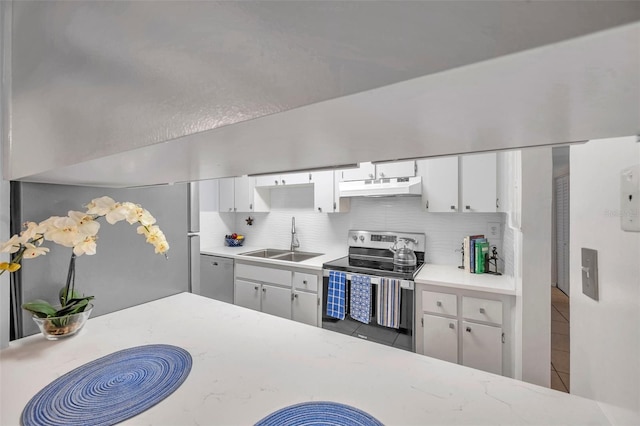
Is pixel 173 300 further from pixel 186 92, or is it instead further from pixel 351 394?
pixel 186 92

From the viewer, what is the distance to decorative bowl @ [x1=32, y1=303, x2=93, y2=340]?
93 centimetres

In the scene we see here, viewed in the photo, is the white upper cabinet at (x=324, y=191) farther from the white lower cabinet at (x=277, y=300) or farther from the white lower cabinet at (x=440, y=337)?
the white lower cabinet at (x=440, y=337)

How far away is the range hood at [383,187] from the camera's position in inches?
94.3

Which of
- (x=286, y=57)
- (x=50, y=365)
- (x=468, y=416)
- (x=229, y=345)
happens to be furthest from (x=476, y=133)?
(x=50, y=365)

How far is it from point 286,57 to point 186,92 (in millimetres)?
176

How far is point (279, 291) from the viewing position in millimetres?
2797

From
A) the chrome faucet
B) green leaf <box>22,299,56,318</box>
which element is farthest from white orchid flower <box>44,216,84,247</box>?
the chrome faucet

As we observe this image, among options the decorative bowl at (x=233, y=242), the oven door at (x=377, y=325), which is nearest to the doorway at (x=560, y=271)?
the oven door at (x=377, y=325)

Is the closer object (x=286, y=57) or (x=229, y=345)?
A: (x=286, y=57)

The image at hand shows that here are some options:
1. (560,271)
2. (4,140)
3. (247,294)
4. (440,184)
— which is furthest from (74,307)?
(560,271)

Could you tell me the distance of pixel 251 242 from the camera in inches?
156

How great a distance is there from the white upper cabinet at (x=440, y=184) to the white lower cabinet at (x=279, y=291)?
128 centimetres

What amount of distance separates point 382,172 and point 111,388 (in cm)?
237

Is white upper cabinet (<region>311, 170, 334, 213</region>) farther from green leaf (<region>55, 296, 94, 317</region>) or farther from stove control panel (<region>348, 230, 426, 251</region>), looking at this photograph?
green leaf (<region>55, 296, 94, 317</region>)
